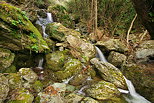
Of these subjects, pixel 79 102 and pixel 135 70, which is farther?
pixel 135 70

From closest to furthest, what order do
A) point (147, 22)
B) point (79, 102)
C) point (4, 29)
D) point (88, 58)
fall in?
point (147, 22), point (79, 102), point (4, 29), point (88, 58)

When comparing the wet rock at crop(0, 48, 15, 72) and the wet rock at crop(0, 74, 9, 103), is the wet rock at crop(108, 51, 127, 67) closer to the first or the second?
the wet rock at crop(0, 48, 15, 72)

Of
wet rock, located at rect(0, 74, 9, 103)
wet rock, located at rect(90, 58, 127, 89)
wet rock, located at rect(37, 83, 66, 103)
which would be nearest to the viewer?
wet rock, located at rect(0, 74, 9, 103)

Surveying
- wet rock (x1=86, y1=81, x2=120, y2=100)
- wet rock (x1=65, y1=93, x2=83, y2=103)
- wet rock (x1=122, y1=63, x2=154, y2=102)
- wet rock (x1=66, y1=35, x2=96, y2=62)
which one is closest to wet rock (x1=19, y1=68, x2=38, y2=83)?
wet rock (x1=65, y1=93, x2=83, y2=103)

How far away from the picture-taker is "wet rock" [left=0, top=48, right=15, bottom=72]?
3.56m

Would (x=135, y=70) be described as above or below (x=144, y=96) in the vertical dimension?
above

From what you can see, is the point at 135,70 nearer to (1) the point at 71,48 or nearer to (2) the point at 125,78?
(2) the point at 125,78

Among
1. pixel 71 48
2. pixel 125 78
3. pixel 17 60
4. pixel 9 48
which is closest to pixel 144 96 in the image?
pixel 125 78

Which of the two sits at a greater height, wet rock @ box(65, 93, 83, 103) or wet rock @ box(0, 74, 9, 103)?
wet rock @ box(0, 74, 9, 103)

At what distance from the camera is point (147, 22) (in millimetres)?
2352

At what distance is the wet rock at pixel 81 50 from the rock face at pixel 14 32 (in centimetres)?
204

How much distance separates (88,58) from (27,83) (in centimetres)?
353

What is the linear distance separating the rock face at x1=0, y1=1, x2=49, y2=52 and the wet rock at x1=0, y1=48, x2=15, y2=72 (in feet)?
0.82

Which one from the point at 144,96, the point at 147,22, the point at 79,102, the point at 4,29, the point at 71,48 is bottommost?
the point at 144,96
